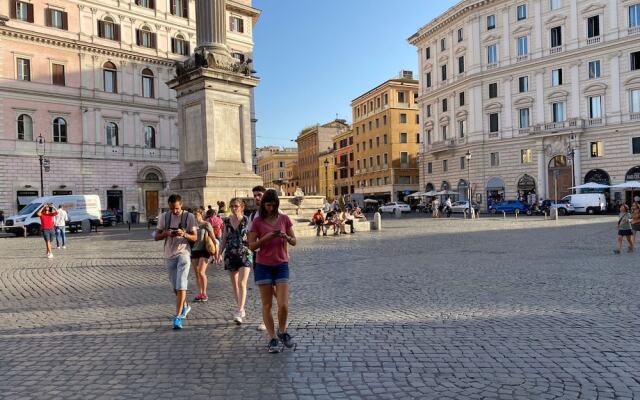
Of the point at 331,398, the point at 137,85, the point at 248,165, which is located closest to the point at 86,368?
the point at 331,398

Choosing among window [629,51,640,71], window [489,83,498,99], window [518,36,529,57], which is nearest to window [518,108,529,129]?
window [489,83,498,99]

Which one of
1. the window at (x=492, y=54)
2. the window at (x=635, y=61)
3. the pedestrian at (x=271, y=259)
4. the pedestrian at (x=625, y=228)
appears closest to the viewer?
the pedestrian at (x=271, y=259)

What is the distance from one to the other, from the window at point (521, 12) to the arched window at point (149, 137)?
39.0 m

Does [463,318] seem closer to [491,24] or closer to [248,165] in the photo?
[248,165]

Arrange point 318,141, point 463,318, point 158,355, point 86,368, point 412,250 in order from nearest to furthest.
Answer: point 86,368 → point 158,355 → point 463,318 → point 412,250 → point 318,141

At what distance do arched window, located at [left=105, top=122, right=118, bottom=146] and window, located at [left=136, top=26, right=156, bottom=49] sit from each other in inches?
329

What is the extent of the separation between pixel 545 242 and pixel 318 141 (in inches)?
3642

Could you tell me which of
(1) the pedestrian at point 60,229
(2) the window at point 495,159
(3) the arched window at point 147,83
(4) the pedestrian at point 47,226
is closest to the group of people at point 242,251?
(4) the pedestrian at point 47,226

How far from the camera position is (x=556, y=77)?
49625 mm

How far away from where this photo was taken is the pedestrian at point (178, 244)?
652cm

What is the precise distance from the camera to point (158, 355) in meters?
5.38

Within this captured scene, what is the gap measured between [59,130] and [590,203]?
148ft

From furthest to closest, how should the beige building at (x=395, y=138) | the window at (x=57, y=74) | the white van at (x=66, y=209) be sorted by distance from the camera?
1. the beige building at (x=395, y=138)
2. the window at (x=57, y=74)
3. the white van at (x=66, y=209)

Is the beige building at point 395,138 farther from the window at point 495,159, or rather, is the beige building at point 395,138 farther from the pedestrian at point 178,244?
the pedestrian at point 178,244
